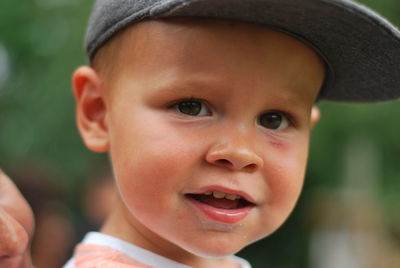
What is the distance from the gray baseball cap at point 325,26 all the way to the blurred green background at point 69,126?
159 inches

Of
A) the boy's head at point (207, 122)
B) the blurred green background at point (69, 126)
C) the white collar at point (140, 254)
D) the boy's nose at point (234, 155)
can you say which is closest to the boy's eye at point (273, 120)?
the boy's head at point (207, 122)

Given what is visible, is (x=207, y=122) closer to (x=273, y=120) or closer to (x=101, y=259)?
(x=273, y=120)

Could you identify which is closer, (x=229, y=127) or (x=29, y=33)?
(x=229, y=127)

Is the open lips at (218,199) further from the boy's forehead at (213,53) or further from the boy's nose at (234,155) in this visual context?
the boy's forehead at (213,53)

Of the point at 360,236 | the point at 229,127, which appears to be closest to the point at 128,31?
the point at 229,127

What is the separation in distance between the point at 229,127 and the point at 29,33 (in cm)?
510

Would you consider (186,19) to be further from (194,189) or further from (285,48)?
(194,189)

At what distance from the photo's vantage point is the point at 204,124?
1.40m

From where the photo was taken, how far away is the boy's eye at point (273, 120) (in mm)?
1490

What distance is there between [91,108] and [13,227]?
491 millimetres

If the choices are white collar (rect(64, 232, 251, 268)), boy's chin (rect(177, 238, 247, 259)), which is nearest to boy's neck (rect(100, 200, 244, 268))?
white collar (rect(64, 232, 251, 268))

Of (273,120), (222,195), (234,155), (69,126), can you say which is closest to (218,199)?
(222,195)

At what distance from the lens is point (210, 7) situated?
1.33m

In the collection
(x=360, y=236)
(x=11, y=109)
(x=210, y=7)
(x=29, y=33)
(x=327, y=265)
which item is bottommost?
(x=327, y=265)
